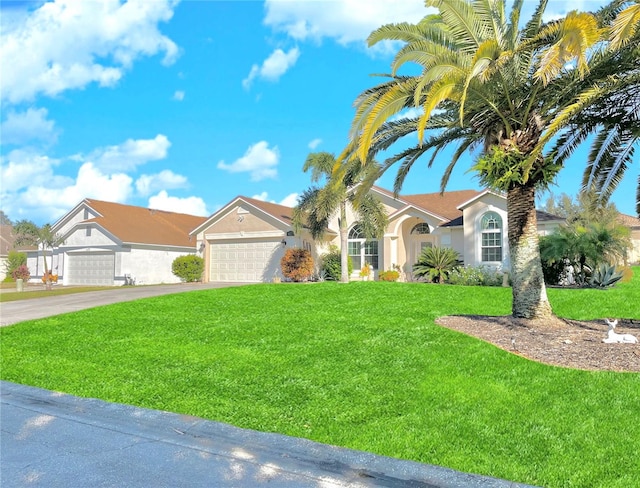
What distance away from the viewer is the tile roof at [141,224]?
2924 cm

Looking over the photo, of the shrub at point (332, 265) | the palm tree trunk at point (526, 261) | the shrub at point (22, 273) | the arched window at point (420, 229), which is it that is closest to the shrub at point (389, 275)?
the shrub at point (332, 265)

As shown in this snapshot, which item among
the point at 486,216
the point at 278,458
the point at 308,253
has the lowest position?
the point at 278,458

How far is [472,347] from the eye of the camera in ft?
26.5

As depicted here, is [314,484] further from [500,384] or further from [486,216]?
Result: [486,216]

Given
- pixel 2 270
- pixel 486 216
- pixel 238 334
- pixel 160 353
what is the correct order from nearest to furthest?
pixel 160 353 → pixel 238 334 → pixel 486 216 → pixel 2 270

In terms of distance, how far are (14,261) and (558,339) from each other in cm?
3721

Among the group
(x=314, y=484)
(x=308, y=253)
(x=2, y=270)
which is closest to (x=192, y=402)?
(x=314, y=484)

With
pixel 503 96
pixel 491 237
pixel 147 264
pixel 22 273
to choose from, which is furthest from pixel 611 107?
pixel 22 273

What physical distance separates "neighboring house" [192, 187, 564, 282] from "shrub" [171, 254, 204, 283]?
64 cm

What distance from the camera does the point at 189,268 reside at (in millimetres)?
28719

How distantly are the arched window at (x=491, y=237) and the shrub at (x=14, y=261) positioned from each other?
1224 inches

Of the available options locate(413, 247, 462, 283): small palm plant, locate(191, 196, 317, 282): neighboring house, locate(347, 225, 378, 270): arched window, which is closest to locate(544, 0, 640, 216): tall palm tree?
locate(413, 247, 462, 283): small palm plant

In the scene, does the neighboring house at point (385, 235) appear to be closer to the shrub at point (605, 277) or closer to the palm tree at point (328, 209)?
the palm tree at point (328, 209)

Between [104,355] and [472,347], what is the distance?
6385 mm
